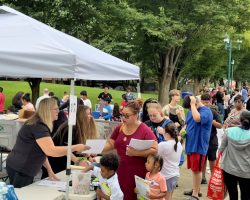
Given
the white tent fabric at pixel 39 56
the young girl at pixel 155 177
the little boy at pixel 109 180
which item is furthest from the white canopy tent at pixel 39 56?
the young girl at pixel 155 177

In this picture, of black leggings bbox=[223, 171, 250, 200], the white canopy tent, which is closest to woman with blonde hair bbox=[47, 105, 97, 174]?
the white canopy tent

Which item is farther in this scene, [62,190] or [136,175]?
[136,175]

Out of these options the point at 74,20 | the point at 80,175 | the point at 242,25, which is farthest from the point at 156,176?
the point at 242,25

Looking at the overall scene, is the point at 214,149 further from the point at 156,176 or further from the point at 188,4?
the point at 188,4

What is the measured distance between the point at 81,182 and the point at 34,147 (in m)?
0.65

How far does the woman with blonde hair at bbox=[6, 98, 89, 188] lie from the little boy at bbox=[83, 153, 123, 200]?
0.32 m

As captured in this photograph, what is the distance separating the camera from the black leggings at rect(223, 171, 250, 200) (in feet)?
20.8

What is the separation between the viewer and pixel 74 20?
1906cm

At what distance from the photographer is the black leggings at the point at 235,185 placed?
6.34 meters

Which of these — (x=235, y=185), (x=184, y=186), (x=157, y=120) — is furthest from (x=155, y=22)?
(x=235, y=185)

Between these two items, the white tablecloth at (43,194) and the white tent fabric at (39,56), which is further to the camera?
A: the white tablecloth at (43,194)

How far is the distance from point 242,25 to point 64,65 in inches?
1051

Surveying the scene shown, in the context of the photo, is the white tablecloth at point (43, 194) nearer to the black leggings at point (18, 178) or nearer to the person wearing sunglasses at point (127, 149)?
the black leggings at point (18, 178)

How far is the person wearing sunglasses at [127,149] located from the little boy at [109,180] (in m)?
0.45
